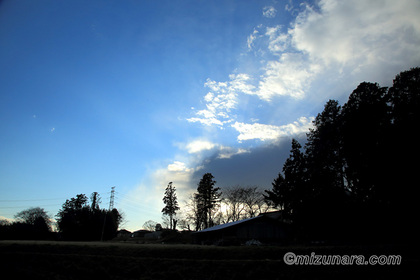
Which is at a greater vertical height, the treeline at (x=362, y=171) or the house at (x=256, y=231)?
the treeline at (x=362, y=171)

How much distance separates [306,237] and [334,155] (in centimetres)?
1197

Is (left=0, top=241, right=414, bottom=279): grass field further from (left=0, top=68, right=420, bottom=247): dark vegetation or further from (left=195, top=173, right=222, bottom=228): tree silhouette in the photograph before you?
(left=195, top=173, right=222, bottom=228): tree silhouette

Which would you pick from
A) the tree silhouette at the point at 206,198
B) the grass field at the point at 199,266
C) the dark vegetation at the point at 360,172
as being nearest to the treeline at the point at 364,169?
the dark vegetation at the point at 360,172

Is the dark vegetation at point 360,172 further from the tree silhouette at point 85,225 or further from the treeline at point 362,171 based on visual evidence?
the tree silhouette at point 85,225

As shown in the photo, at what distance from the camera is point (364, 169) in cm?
2355

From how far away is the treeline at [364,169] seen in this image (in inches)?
825

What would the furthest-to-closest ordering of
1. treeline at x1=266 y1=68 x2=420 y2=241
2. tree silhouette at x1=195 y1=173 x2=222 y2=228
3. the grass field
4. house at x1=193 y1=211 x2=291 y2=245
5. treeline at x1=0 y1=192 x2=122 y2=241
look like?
tree silhouette at x1=195 y1=173 x2=222 y2=228, treeline at x1=0 y1=192 x2=122 y2=241, house at x1=193 y1=211 x2=291 y2=245, treeline at x1=266 y1=68 x2=420 y2=241, the grass field

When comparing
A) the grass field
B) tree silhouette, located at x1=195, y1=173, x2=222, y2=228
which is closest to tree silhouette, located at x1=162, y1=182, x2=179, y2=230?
tree silhouette, located at x1=195, y1=173, x2=222, y2=228

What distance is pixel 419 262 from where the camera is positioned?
14211 mm

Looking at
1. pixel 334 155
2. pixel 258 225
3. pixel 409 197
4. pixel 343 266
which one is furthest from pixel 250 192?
pixel 343 266

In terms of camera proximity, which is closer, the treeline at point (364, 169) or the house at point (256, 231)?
the treeline at point (364, 169)

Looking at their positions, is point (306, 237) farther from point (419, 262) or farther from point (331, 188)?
point (419, 262)

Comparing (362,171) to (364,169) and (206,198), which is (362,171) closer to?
(364,169)

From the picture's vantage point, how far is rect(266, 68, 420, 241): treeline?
2095 cm
